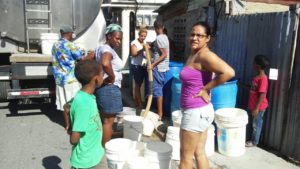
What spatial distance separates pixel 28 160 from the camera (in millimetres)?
4359

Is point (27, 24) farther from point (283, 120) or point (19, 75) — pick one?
point (283, 120)

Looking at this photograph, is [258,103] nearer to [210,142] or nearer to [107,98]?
[210,142]

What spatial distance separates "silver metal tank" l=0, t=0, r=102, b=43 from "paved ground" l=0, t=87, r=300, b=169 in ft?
5.58

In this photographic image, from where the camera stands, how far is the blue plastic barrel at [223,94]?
455 cm

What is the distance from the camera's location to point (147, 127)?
16.2 ft

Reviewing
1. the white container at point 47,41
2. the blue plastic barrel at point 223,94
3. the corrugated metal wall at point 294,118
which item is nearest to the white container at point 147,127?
the blue plastic barrel at point 223,94

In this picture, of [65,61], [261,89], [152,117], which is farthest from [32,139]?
[261,89]

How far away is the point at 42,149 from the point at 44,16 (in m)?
3.04

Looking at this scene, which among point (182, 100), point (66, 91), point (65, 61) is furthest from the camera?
point (66, 91)

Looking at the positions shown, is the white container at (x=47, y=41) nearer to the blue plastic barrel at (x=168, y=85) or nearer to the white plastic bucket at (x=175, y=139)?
the blue plastic barrel at (x=168, y=85)

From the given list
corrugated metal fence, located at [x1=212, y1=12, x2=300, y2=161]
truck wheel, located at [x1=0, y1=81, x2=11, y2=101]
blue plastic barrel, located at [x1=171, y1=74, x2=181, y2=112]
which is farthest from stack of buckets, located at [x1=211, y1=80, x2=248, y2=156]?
truck wheel, located at [x1=0, y1=81, x2=11, y2=101]

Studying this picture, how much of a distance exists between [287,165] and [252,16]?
7.61 ft

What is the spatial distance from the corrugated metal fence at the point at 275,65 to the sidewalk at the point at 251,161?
0.66ft

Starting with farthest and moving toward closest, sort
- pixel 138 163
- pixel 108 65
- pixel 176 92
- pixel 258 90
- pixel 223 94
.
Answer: pixel 176 92
pixel 223 94
pixel 258 90
pixel 108 65
pixel 138 163
